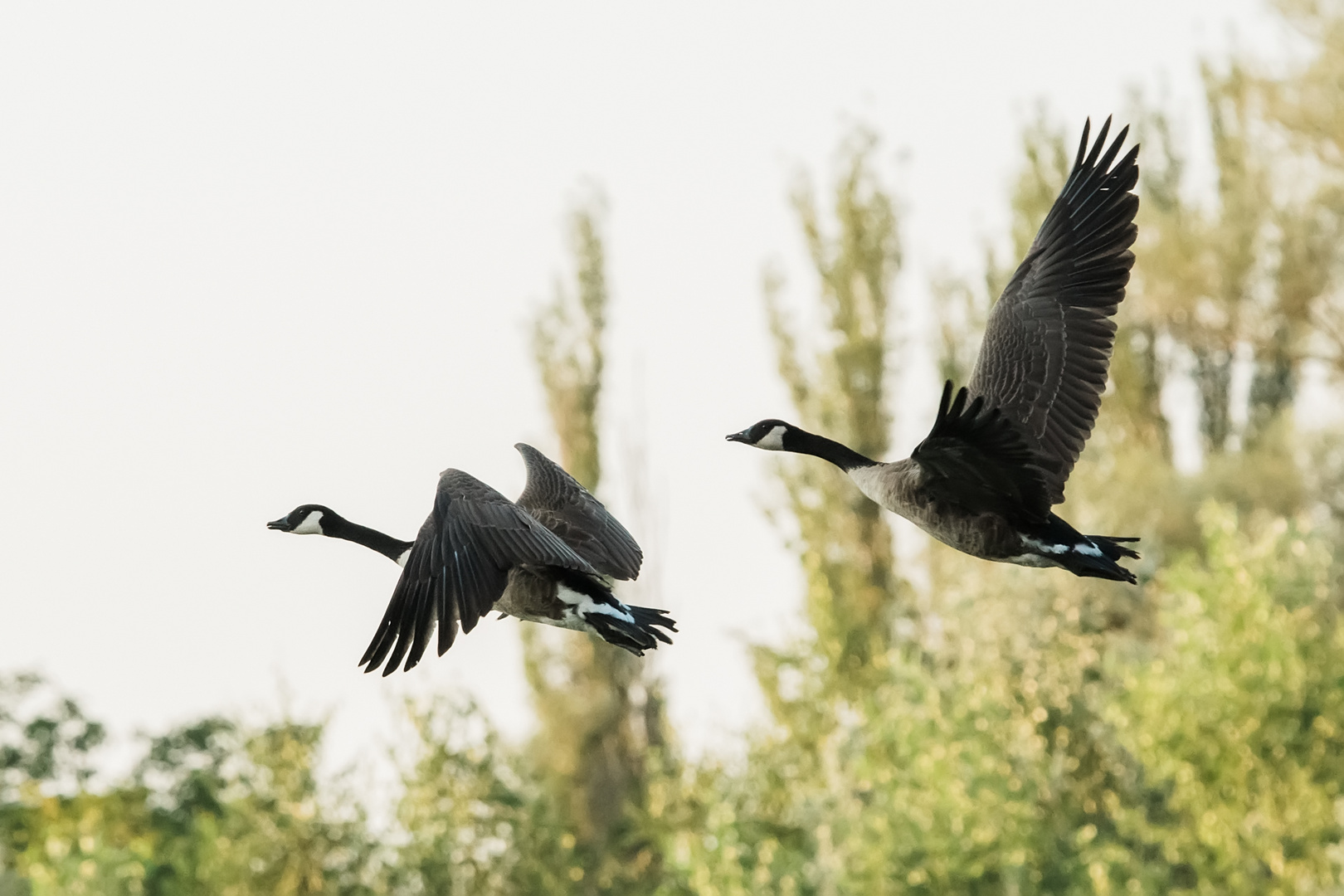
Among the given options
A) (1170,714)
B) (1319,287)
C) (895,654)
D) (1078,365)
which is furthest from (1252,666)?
(1319,287)

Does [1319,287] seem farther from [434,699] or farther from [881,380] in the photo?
[434,699]

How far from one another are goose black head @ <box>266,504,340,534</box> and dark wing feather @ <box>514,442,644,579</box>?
93 cm

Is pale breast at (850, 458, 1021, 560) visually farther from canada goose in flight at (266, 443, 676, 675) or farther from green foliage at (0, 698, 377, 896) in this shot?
green foliage at (0, 698, 377, 896)

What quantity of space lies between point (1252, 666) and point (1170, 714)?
0.95 m

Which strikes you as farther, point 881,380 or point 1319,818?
point 881,380

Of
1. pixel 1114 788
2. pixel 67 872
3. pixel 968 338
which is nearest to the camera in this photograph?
pixel 67 872

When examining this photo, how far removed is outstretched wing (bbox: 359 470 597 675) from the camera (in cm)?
602

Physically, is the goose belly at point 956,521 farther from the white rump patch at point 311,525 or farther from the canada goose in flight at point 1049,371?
the white rump patch at point 311,525

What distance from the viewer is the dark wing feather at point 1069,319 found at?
7512 mm

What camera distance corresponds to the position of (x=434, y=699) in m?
21.9

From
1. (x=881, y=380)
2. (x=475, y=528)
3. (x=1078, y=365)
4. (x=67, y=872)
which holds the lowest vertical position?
(x=881, y=380)

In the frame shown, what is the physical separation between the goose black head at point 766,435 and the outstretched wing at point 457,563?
1.37 m

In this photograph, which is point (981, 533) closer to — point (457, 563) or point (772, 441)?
point (772, 441)

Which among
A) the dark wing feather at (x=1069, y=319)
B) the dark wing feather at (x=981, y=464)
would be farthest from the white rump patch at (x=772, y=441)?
the dark wing feather at (x=981, y=464)
